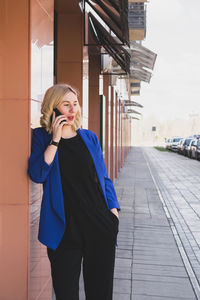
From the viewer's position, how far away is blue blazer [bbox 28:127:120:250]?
2.59 meters

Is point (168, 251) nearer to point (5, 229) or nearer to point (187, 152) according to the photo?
point (5, 229)

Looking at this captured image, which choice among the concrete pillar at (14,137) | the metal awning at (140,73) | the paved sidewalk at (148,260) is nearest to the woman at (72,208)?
the concrete pillar at (14,137)

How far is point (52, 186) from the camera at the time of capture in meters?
2.63

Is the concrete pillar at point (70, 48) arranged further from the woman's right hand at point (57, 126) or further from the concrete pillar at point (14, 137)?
the woman's right hand at point (57, 126)

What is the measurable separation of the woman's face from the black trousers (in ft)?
2.05

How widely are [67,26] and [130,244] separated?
3.42 metres

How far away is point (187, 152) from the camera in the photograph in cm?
3688

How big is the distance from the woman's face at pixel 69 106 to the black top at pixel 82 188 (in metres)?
0.21

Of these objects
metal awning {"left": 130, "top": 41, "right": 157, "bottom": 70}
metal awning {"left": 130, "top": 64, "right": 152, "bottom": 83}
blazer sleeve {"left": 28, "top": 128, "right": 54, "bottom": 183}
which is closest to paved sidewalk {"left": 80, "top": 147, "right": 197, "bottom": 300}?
blazer sleeve {"left": 28, "top": 128, "right": 54, "bottom": 183}

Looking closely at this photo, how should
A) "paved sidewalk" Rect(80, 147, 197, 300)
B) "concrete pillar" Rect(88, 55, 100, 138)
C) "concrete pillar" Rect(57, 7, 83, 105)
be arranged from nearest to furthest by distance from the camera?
"paved sidewalk" Rect(80, 147, 197, 300)
"concrete pillar" Rect(57, 7, 83, 105)
"concrete pillar" Rect(88, 55, 100, 138)

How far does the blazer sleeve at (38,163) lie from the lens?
264 cm

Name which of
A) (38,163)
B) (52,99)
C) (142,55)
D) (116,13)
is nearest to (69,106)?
(52,99)

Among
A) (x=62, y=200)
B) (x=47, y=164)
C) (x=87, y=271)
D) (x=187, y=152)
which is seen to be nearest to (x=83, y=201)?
(x=62, y=200)

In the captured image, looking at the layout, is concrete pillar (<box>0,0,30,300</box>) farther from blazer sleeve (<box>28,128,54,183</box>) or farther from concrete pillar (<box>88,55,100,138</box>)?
concrete pillar (<box>88,55,100,138</box>)
